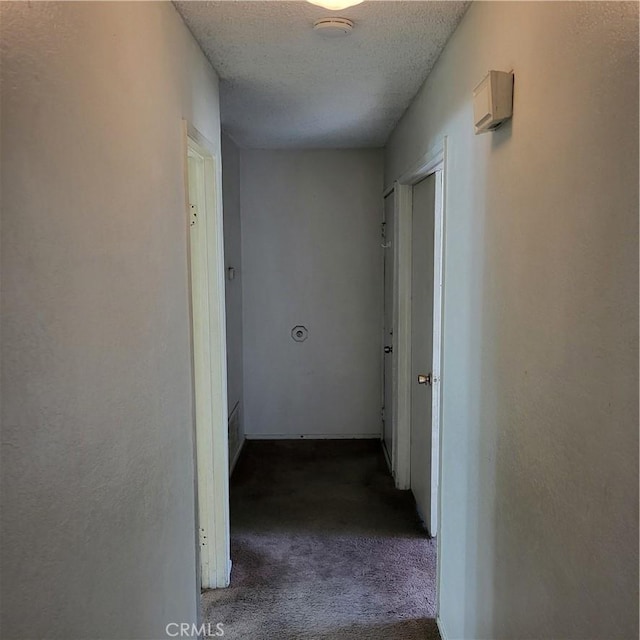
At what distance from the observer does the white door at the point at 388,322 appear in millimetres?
3942

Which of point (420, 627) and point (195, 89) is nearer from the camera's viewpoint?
point (195, 89)

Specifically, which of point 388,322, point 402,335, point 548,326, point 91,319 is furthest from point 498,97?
point 388,322

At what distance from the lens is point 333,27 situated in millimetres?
1863

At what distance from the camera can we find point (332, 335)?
458cm

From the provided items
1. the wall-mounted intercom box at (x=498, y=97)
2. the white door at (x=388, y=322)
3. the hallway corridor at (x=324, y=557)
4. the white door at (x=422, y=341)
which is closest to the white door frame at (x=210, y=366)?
the hallway corridor at (x=324, y=557)

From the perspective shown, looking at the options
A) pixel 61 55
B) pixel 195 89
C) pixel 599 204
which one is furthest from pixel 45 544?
pixel 195 89

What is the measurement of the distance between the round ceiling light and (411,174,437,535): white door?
1.07 metres

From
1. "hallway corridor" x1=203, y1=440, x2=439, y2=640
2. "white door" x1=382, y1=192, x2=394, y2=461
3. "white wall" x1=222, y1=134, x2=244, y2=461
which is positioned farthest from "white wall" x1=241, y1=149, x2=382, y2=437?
"hallway corridor" x1=203, y1=440, x2=439, y2=640

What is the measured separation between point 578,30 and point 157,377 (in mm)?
1264

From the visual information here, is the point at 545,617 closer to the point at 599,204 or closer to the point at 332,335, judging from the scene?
the point at 599,204

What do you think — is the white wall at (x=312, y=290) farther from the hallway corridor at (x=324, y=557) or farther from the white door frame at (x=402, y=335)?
the white door frame at (x=402, y=335)

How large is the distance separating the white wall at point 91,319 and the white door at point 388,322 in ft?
7.68

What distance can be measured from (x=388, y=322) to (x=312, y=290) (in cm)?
76

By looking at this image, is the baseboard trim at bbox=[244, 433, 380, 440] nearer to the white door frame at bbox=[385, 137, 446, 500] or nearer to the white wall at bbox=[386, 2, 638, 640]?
the white door frame at bbox=[385, 137, 446, 500]
